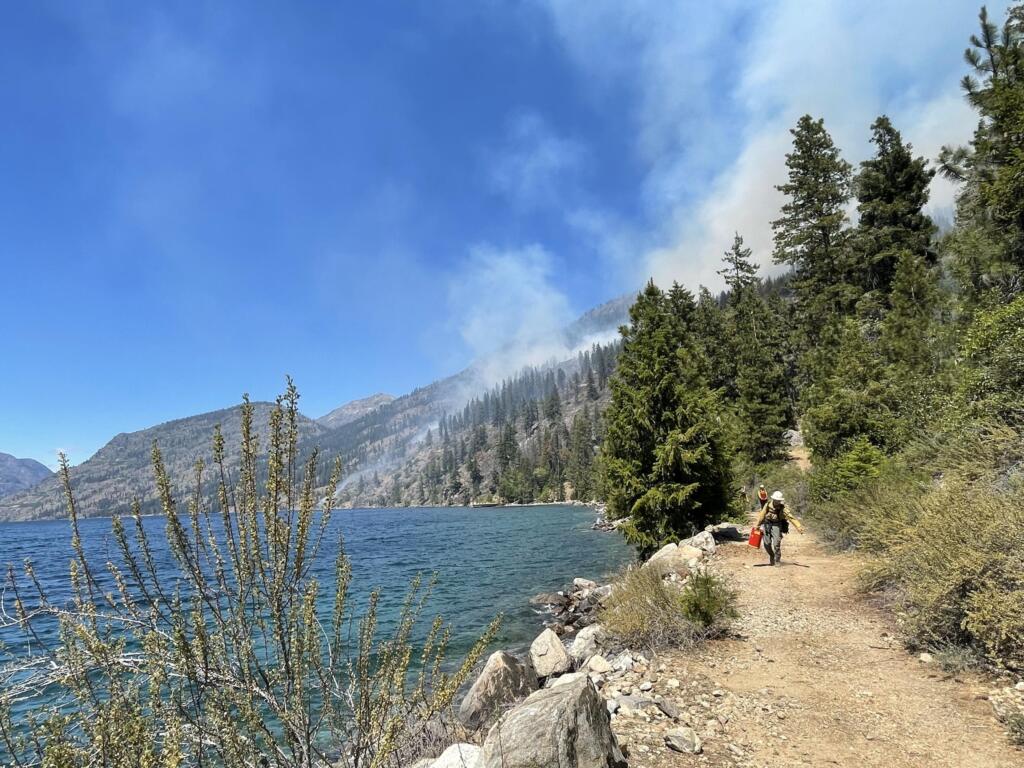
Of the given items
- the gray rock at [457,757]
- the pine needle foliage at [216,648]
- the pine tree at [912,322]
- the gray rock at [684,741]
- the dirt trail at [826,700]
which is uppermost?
the pine tree at [912,322]

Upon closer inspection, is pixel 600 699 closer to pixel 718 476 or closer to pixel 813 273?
pixel 718 476

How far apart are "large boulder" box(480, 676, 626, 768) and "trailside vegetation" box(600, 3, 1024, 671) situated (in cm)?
463

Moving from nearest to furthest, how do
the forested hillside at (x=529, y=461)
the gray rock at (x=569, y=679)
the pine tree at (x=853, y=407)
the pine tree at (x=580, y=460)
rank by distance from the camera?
1. the gray rock at (x=569, y=679)
2. the pine tree at (x=853, y=407)
3. the pine tree at (x=580, y=460)
4. the forested hillside at (x=529, y=461)

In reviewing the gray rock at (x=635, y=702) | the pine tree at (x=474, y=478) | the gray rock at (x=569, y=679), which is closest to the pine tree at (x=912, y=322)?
the gray rock at (x=635, y=702)

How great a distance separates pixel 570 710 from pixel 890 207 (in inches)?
1581

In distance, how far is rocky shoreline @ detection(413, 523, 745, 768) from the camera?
4062mm

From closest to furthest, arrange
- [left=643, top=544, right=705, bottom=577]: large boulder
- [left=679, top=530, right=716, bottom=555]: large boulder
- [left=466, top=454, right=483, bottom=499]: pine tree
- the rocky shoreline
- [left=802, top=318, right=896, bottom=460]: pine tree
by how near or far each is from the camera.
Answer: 1. the rocky shoreline
2. [left=643, top=544, right=705, bottom=577]: large boulder
3. [left=679, top=530, right=716, bottom=555]: large boulder
4. [left=802, top=318, right=896, bottom=460]: pine tree
5. [left=466, top=454, right=483, bottom=499]: pine tree

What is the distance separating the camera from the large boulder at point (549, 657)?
920 cm

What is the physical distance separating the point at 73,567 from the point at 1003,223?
70.9 feet

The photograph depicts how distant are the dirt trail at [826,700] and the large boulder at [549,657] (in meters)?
2.62

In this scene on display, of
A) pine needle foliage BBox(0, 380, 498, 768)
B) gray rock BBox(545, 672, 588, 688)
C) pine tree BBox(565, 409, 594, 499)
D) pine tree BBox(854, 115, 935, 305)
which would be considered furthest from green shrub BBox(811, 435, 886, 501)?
pine tree BBox(565, 409, 594, 499)

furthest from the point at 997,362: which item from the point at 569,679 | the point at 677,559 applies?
the point at 569,679

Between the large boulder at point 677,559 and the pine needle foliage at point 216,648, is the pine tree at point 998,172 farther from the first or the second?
the pine needle foliage at point 216,648

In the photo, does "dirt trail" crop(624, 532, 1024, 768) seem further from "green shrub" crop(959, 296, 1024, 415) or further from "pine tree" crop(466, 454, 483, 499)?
"pine tree" crop(466, 454, 483, 499)
